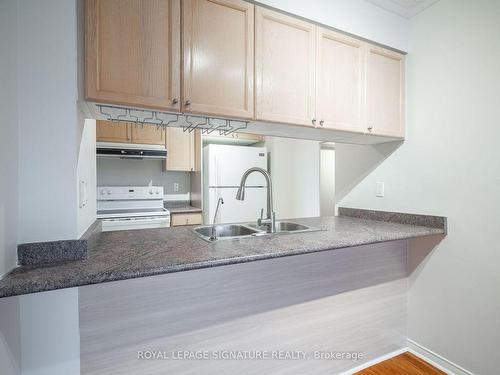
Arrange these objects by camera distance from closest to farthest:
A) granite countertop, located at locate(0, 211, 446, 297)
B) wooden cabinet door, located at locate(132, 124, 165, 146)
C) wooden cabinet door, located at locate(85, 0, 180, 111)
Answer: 1. granite countertop, located at locate(0, 211, 446, 297)
2. wooden cabinet door, located at locate(85, 0, 180, 111)
3. wooden cabinet door, located at locate(132, 124, 165, 146)

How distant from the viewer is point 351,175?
7.93ft

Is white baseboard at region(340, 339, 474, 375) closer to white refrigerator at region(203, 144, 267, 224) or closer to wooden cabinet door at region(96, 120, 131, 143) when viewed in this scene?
white refrigerator at region(203, 144, 267, 224)

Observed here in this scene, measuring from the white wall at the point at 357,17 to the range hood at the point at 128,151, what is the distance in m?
2.22

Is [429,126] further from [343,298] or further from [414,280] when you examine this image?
[343,298]

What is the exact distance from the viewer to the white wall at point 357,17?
1526 millimetres

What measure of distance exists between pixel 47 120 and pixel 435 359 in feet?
8.61

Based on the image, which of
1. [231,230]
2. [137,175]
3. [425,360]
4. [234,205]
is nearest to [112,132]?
[137,175]

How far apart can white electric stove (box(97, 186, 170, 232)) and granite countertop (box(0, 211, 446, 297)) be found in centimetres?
146

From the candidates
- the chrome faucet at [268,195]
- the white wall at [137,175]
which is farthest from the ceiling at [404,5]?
the white wall at [137,175]

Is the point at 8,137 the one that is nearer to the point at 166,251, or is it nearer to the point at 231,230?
the point at 166,251

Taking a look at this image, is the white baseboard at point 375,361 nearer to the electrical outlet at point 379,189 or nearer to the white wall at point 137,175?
the electrical outlet at point 379,189

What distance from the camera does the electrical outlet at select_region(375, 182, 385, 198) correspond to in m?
2.13

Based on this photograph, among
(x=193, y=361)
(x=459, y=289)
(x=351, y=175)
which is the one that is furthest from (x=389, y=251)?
(x=193, y=361)

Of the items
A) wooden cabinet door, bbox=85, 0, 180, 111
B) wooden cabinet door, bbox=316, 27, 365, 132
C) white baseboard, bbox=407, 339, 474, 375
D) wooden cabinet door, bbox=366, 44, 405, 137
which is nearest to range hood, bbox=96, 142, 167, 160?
wooden cabinet door, bbox=85, 0, 180, 111
